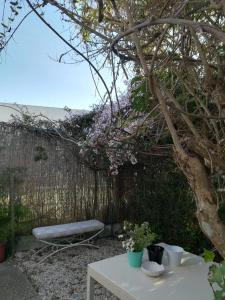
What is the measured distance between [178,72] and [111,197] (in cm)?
402

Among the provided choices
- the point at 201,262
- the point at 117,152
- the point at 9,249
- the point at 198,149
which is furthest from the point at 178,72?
the point at 9,249

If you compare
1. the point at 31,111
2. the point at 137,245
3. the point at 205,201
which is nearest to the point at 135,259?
the point at 137,245

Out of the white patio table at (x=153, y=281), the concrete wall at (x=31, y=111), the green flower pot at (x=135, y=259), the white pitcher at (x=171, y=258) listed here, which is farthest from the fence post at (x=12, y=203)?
the white pitcher at (x=171, y=258)

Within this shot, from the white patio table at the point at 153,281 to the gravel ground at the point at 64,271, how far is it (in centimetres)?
91

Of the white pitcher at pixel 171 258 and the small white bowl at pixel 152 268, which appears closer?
the small white bowl at pixel 152 268

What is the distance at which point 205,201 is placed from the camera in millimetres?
975

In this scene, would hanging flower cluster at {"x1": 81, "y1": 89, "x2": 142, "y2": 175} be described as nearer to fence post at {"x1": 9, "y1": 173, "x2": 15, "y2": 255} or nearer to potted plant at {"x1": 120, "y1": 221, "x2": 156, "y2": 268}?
fence post at {"x1": 9, "y1": 173, "x2": 15, "y2": 255}

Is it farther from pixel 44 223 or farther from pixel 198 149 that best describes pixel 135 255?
pixel 44 223

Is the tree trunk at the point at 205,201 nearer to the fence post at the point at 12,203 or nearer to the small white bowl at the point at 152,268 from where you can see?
the small white bowl at the point at 152,268

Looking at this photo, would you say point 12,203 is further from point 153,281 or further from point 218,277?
point 218,277

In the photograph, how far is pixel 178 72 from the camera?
161 centimetres

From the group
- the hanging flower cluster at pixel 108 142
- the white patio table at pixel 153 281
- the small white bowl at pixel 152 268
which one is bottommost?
the white patio table at pixel 153 281

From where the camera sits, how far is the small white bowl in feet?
6.79

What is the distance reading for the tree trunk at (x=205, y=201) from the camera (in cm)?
94
